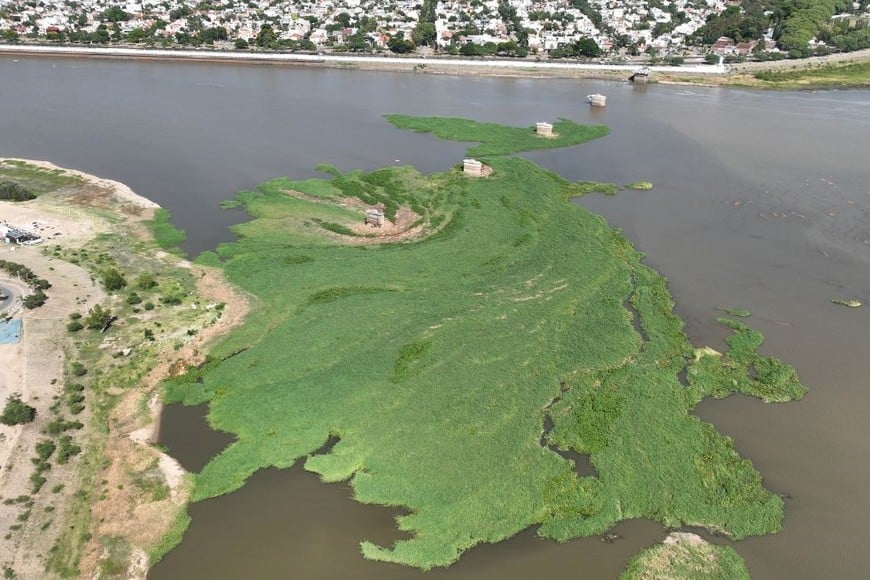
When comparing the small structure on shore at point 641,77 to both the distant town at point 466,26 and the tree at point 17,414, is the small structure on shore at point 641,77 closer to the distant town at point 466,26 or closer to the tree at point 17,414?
the distant town at point 466,26

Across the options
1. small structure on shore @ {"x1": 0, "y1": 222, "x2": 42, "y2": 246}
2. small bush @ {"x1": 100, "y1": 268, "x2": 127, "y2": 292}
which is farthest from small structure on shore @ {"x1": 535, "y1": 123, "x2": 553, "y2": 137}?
small structure on shore @ {"x1": 0, "y1": 222, "x2": 42, "y2": 246}

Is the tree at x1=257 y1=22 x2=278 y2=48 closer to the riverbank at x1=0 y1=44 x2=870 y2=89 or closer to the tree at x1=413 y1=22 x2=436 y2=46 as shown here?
the riverbank at x1=0 y1=44 x2=870 y2=89

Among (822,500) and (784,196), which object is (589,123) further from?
(822,500)

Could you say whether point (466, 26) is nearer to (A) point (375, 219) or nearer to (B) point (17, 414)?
(A) point (375, 219)

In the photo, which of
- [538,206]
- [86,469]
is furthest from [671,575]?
[538,206]

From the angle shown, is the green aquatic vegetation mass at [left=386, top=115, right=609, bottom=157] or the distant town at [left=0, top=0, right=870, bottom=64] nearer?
the green aquatic vegetation mass at [left=386, top=115, right=609, bottom=157]

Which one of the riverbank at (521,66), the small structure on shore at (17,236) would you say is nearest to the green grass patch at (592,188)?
the small structure on shore at (17,236)
